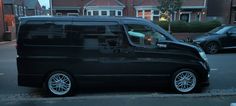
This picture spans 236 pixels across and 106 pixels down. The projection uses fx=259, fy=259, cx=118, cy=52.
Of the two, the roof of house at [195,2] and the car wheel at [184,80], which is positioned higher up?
the roof of house at [195,2]

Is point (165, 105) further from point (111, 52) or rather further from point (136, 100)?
point (111, 52)

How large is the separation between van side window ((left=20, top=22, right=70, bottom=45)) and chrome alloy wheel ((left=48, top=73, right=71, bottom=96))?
2.56ft

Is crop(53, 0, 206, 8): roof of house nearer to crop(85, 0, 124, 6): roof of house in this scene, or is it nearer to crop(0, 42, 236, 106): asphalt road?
crop(85, 0, 124, 6): roof of house

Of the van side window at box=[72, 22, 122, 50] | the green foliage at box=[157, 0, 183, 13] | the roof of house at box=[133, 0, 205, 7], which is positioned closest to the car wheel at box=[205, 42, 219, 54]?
the van side window at box=[72, 22, 122, 50]

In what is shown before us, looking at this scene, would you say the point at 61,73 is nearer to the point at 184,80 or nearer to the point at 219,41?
the point at 184,80

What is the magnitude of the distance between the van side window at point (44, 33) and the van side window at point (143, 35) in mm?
1494

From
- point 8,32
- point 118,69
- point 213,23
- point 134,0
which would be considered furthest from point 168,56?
point 134,0

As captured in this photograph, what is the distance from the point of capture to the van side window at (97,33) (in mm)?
5828

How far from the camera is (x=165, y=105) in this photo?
16.5 ft

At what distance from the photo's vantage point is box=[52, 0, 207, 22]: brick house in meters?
29.7

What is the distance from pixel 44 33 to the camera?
19.0ft

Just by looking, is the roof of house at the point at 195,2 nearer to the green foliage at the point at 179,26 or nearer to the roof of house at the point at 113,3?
the roof of house at the point at 113,3

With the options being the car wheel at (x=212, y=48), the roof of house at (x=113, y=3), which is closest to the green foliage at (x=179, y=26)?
the car wheel at (x=212, y=48)

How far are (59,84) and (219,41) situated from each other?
10279mm
